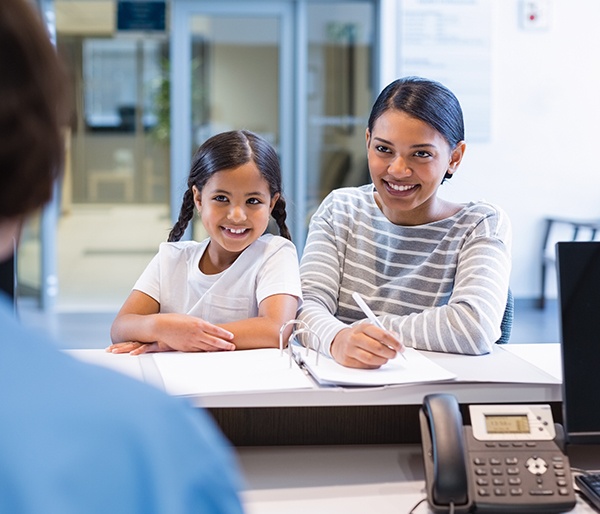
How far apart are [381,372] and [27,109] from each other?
40.6 inches

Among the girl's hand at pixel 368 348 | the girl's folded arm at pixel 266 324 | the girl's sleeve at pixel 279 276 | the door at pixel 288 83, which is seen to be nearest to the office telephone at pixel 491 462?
the girl's hand at pixel 368 348

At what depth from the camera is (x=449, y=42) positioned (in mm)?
5703

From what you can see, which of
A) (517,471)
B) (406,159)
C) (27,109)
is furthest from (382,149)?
(27,109)

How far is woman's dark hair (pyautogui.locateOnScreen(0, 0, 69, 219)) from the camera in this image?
36 cm

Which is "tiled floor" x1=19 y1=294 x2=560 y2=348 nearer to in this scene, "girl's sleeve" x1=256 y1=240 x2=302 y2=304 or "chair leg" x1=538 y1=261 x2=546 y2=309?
"chair leg" x1=538 y1=261 x2=546 y2=309

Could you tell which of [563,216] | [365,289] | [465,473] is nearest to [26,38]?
[465,473]

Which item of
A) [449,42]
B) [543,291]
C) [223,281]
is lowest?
[543,291]

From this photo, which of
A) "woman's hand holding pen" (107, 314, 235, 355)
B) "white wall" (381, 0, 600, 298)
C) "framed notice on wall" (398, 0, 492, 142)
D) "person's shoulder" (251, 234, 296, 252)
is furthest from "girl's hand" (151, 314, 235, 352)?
"framed notice on wall" (398, 0, 492, 142)

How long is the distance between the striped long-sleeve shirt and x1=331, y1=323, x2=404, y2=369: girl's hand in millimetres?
157

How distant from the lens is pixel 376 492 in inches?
49.2

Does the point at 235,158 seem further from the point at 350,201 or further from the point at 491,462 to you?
the point at 491,462

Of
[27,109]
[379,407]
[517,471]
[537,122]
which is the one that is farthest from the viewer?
[537,122]

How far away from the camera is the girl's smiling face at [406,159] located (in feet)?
5.74

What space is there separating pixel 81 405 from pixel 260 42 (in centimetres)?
561
